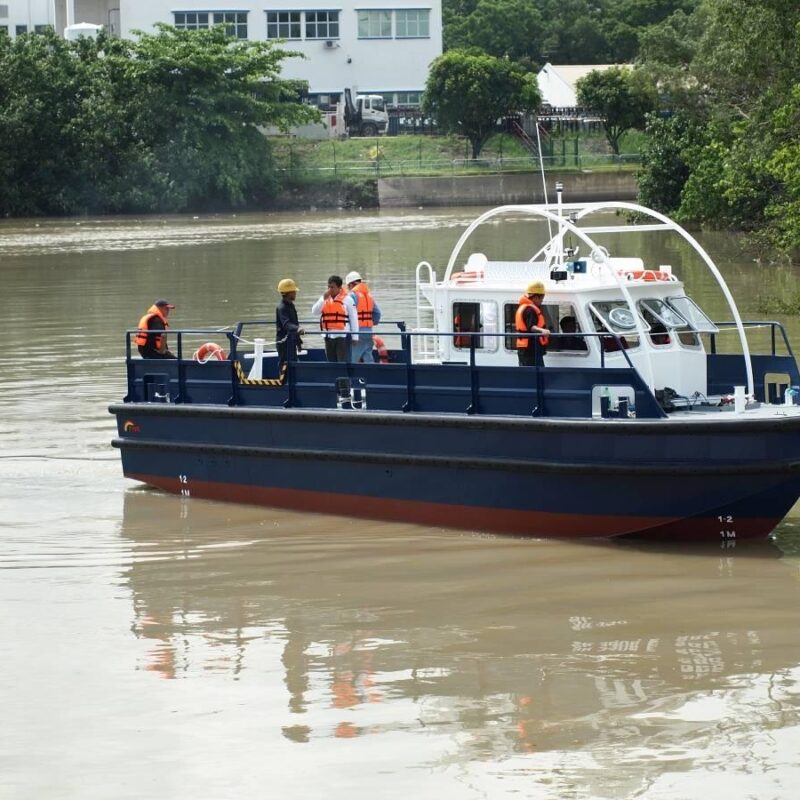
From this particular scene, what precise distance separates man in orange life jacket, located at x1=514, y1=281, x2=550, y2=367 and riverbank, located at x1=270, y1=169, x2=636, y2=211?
56427mm

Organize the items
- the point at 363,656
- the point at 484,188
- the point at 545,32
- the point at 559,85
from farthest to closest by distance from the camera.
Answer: the point at 545,32 → the point at 559,85 → the point at 484,188 → the point at 363,656

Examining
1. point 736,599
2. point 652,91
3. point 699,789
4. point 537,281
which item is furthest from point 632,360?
point 652,91

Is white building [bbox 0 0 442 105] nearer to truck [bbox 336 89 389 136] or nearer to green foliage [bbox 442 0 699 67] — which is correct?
truck [bbox 336 89 389 136]

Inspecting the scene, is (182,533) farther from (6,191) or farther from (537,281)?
(6,191)

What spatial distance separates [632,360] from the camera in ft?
Result: 42.2

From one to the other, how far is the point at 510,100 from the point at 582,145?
414 centimetres

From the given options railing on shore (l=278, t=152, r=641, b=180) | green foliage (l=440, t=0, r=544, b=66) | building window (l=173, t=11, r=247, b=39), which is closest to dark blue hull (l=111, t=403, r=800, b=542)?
railing on shore (l=278, t=152, r=641, b=180)

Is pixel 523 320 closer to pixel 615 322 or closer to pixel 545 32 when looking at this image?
pixel 615 322

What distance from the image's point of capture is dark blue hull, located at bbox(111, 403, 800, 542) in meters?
12.0

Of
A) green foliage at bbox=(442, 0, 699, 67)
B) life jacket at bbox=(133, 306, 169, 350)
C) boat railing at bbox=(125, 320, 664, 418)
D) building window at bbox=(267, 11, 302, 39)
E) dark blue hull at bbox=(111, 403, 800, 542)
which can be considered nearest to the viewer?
dark blue hull at bbox=(111, 403, 800, 542)

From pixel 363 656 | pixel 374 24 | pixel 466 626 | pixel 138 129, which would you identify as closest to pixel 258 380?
pixel 466 626

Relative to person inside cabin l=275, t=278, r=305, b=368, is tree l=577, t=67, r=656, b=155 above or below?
above

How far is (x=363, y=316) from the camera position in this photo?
14.4 metres

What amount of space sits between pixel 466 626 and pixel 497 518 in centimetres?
234
